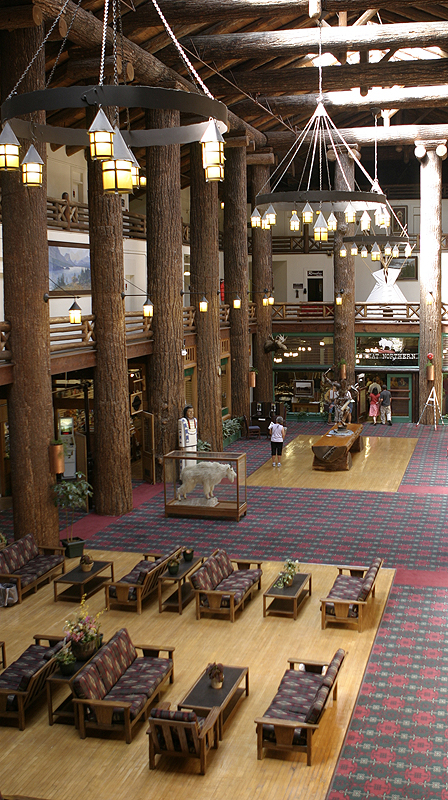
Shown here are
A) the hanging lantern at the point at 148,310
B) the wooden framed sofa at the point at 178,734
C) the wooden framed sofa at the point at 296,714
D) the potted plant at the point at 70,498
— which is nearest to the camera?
the wooden framed sofa at the point at 178,734

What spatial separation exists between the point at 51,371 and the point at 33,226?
2.73m

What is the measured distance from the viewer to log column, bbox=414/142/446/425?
2639 centimetres

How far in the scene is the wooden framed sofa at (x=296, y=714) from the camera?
302 inches

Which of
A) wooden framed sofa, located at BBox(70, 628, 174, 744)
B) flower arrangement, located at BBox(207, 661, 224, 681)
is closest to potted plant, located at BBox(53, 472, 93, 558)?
wooden framed sofa, located at BBox(70, 628, 174, 744)

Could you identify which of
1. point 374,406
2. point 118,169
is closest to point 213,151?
point 118,169

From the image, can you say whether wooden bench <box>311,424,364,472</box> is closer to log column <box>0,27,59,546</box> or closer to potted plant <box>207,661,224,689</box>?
log column <box>0,27,59,546</box>

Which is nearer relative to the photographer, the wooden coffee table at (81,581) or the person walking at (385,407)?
the wooden coffee table at (81,581)

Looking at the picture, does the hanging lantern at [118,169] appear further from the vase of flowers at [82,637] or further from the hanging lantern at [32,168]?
the vase of flowers at [82,637]

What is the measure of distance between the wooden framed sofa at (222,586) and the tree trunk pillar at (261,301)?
16094 mm

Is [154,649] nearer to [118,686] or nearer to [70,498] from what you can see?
[118,686]

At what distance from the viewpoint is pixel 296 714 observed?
7.94m

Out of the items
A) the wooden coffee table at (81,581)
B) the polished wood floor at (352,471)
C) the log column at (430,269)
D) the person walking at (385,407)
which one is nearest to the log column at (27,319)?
the wooden coffee table at (81,581)

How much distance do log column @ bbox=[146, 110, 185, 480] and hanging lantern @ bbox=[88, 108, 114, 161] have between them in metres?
11.8

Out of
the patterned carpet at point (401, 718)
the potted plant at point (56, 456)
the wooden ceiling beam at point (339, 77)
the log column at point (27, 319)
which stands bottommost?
the patterned carpet at point (401, 718)
